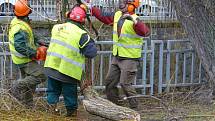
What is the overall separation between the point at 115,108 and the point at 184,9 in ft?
5.39

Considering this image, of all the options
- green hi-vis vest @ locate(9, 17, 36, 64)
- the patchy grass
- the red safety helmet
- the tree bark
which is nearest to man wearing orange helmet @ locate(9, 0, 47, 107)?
green hi-vis vest @ locate(9, 17, 36, 64)

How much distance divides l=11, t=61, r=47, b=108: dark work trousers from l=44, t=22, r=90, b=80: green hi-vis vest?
53cm

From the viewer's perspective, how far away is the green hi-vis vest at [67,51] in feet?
24.6

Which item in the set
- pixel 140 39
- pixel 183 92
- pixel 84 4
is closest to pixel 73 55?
pixel 84 4

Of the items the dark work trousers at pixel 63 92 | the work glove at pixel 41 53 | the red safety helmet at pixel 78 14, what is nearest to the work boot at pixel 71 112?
the dark work trousers at pixel 63 92

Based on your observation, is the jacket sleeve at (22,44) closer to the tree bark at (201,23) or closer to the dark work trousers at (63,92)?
the dark work trousers at (63,92)

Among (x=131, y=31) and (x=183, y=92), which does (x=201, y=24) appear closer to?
(x=131, y=31)

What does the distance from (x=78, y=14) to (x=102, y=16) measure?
0.99 metres

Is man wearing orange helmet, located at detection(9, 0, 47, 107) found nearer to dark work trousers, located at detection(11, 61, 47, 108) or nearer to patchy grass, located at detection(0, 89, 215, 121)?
dark work trousers, located at detection(11, 61, 47, 108)

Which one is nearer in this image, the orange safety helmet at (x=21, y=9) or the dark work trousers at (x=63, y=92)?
the dark work trousers at (x=63, y=92)

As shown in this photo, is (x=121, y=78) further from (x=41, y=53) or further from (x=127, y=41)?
(x=41, y=53)

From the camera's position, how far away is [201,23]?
24.1 feet

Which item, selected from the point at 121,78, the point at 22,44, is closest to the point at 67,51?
the point at 22,44

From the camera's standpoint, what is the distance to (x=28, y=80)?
8.05 metres
